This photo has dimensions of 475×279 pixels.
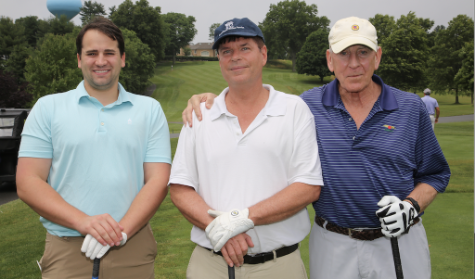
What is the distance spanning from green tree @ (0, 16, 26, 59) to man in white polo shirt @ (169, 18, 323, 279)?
212 ft

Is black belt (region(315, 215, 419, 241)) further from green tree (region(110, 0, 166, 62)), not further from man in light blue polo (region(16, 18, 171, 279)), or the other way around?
green tree (region(110, 0, 166, 62))

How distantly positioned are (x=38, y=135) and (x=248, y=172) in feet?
4.79

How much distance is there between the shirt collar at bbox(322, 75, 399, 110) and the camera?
2797mm

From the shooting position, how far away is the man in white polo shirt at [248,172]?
2.47 metres

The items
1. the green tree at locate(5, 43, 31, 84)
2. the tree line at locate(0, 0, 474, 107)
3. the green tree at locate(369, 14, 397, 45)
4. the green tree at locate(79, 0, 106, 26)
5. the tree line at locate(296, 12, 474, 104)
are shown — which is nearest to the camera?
the tree line at locate(0, 0, 474, 107)

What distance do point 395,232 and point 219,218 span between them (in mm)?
1189

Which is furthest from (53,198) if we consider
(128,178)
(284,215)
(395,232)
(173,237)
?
(173,237)

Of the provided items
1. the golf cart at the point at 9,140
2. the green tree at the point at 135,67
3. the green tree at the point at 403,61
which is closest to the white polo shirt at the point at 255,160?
the golf cart at the point at 9,140

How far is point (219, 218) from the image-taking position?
2.35m

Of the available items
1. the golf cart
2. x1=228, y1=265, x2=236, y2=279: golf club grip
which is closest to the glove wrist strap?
x1=228, y1=265, x2=236, y2=279: golf club grip

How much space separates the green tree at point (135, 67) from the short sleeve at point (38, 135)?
4671 cm

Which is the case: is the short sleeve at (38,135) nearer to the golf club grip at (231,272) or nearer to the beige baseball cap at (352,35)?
the golf club grip at (231,272)

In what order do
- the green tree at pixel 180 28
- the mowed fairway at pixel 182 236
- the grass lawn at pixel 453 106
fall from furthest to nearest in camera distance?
the green tree at pixel 180 28 < the grass lawn at pixel 453 106 < the mowed fairway at pixel 182 236

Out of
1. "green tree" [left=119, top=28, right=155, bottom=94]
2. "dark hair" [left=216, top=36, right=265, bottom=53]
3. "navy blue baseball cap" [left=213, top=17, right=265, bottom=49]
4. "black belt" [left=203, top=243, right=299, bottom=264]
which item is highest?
"green tree" [left=119, top=28, right=155, bottom=94]
